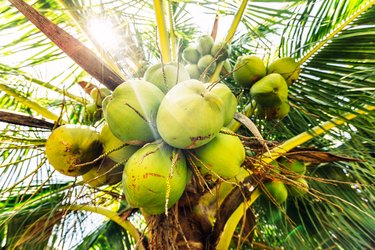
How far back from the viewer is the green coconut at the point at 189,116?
87cm

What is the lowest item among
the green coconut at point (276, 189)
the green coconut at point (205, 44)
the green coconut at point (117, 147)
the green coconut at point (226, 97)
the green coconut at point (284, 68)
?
the green coconut at point (276, 189)

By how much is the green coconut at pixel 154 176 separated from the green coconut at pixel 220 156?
0.07 m

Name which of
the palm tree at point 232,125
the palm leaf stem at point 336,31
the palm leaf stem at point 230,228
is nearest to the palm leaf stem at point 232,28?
the palm tree at point 232,125

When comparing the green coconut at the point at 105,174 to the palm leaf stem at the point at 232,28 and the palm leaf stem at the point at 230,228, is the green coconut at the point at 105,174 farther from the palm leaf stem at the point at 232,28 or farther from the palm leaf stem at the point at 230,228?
the palm leaf stem at the point at 232,28

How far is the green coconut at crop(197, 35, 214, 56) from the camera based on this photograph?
1.89 meters

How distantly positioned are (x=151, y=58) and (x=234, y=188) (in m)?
1.02

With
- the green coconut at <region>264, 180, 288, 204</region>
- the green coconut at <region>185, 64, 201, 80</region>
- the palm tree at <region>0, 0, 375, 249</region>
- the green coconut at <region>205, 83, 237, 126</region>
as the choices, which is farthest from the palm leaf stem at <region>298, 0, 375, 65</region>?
the green coconut at <region>205, 83, 237, 126</region>

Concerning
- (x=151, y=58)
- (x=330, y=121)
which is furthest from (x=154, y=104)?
(x=151, y=58)

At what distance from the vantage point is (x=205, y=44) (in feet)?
6.19

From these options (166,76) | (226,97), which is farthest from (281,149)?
(166,76)

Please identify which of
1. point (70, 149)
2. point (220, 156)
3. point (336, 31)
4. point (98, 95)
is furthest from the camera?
point (336, 31)

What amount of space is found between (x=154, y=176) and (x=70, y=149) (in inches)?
13.4

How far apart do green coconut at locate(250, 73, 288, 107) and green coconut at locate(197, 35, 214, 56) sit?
1.58ft

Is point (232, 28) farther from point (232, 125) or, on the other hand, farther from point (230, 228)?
point (230, 228)
